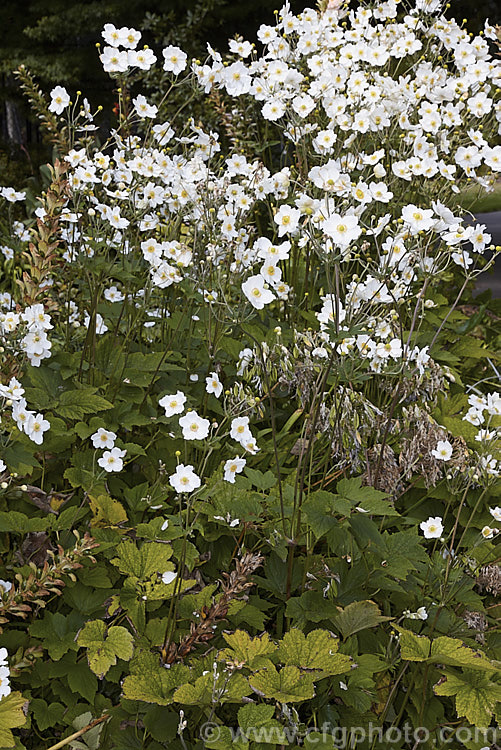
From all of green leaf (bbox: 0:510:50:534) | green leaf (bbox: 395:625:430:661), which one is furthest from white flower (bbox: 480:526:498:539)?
green leaf (bbox: 0:510:50:534)

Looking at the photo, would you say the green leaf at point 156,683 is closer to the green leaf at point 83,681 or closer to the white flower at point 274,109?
the green leaf at point 83,681

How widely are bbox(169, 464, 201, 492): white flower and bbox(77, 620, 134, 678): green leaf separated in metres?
0.36

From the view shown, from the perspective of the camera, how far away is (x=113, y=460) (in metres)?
2.02

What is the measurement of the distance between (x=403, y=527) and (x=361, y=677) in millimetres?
695

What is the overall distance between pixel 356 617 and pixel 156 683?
0.49 metres

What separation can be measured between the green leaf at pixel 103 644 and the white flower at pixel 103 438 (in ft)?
1.78

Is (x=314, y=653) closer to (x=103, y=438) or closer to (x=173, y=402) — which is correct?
(x=173, y=402)

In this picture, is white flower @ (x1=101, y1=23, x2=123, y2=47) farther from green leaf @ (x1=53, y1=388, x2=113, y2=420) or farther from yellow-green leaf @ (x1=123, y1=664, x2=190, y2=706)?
yellow-green leaf @ (x1=123, y1=664, x2=190, y2=706)

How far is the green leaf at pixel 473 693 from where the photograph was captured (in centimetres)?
156

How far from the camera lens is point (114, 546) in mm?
1905

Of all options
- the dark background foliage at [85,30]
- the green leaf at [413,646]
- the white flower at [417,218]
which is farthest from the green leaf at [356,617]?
the dark background foliage at [85,30]

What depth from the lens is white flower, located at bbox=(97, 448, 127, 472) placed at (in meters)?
2.00

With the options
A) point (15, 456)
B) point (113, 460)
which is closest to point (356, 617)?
point (113, 460)

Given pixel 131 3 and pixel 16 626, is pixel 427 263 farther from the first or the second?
pixel 131 3
